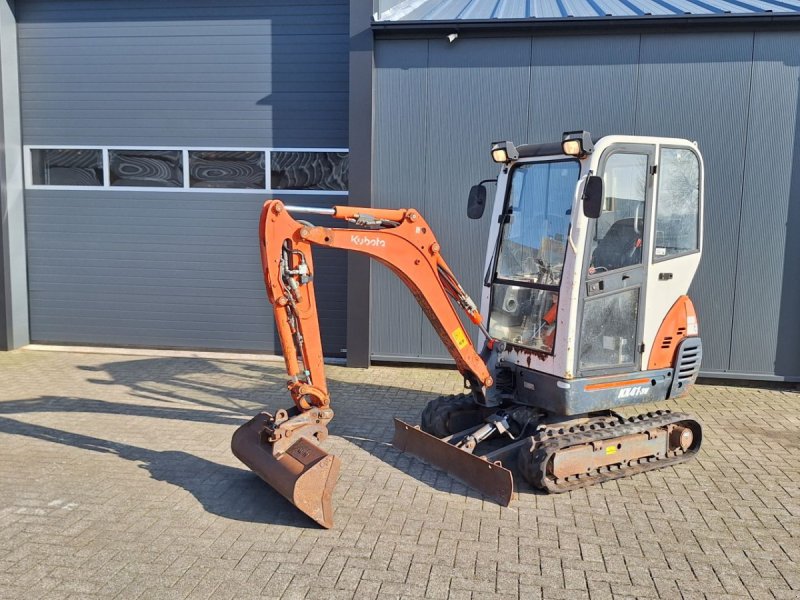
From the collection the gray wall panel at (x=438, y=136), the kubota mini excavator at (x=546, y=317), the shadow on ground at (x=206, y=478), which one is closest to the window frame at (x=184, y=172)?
the gray wall panel at (x=438, y=136)

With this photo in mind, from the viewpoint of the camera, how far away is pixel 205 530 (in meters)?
4.64

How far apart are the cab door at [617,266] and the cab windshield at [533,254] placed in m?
0.25

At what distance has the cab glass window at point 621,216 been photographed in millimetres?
5480

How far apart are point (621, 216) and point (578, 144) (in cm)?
74

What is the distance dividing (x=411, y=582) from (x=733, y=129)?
7.06 m

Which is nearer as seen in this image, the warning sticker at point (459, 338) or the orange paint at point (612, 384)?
the orange paint at point (612, 384)

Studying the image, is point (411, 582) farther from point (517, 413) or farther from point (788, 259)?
point (788, 259)

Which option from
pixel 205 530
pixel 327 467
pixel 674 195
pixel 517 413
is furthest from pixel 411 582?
pixel 674 195

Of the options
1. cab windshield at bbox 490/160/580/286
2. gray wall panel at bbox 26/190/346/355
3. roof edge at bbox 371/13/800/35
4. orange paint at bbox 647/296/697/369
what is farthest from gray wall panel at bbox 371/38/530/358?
orange paint at bbox 647/296/697/369

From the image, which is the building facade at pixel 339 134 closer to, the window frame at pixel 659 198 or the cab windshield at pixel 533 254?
the window frame at pixel 659 198

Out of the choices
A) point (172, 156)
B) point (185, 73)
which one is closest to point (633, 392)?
point (172, 156)

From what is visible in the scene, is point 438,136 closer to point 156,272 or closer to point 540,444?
point 156,272

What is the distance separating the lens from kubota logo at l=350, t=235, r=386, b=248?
5.30 m

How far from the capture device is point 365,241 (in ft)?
17.6
